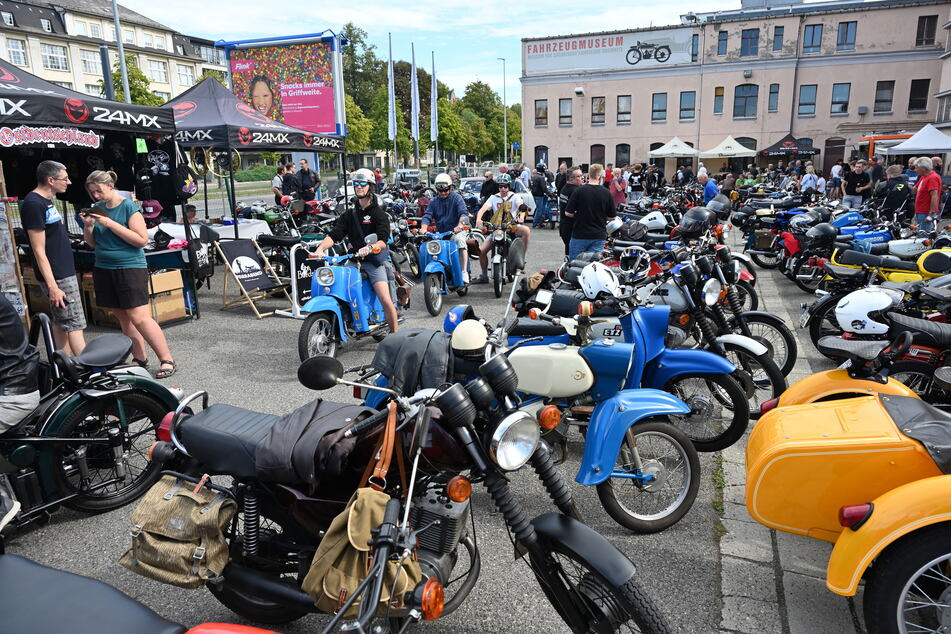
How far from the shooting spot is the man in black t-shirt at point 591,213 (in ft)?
29.0

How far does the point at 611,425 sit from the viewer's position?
11.0 ft

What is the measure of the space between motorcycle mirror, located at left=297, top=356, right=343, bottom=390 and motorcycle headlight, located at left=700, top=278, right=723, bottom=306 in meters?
3.70

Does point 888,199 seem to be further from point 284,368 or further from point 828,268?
point 284,368

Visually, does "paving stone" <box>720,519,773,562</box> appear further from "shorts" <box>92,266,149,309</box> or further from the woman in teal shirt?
"shorts" <box>92,266,149,309</box>

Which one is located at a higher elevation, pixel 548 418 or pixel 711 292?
pixel 548 418

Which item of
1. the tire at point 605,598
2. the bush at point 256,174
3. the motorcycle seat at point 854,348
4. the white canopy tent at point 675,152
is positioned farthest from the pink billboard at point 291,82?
the bush at point 256,174

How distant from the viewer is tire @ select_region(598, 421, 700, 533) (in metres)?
3.52

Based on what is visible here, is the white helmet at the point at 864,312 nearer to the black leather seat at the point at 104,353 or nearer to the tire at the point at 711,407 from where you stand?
the tire at the point at 711,407

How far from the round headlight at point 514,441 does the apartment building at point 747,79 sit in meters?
41.8

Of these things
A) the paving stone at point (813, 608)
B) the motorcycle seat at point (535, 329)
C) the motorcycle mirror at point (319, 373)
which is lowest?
the paving stone at point (813, 608)

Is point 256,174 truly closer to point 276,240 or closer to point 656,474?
point 276,240

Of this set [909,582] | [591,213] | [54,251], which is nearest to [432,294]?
[591,213]

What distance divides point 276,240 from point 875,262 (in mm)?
8011

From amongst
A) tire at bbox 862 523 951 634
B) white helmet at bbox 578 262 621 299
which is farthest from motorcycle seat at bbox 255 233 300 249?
tire at bbox 862 523 951 634
